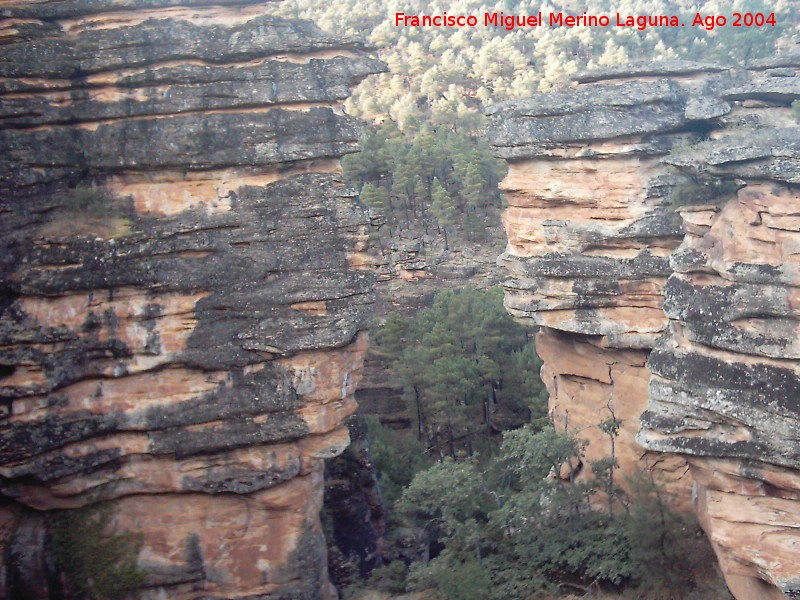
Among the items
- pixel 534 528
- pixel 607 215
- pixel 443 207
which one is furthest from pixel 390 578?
pixel 443 207

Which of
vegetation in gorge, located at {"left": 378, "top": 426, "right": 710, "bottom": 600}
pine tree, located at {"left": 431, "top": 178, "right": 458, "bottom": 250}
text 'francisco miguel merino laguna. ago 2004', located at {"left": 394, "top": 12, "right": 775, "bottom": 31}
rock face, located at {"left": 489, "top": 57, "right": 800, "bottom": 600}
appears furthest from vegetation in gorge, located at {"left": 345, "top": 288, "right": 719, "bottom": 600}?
text 'francisco miguel merino laguna. ago 2004', located at {"left": 394, "top": 12, "right": 775, "bottom": 31}

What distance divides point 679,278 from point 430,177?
123ft

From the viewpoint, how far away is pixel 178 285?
740 inches

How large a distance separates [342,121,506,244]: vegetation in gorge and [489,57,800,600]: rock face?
2502 cm

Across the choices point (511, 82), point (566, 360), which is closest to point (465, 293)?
point (566, 360)

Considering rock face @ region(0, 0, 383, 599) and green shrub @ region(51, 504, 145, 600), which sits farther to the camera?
green shrub @ region(51, 504, 145, 600)

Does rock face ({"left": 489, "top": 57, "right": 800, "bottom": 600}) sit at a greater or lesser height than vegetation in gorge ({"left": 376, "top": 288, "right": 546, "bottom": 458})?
greater

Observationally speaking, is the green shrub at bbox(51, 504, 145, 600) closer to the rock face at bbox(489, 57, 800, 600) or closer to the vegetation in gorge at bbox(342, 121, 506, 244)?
the rock face at bbox(489, 57, 800, 600)

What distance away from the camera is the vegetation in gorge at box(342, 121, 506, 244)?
49.3 m

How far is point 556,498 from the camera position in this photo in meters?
21.9

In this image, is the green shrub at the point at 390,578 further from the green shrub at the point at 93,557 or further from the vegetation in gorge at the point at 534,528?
the green shrub at the point at 93,557

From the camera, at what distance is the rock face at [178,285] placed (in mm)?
18688

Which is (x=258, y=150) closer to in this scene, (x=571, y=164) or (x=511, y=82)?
(x=571, y=164)

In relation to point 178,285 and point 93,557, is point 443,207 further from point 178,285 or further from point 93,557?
point 93,557
